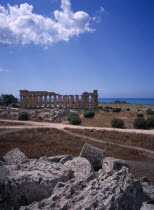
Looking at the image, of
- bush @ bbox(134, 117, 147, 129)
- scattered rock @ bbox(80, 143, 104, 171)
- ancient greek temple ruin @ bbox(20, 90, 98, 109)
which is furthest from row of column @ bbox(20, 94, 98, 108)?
scattered rock @ bbox(80, 143, 104, 171)

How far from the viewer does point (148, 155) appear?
16.7 m

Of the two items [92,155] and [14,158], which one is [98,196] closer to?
[14,158]

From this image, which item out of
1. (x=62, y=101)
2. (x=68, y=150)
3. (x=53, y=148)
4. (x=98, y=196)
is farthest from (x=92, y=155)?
(x=62, y=101)

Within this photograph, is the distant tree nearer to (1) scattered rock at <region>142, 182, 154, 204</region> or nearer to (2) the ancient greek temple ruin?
(2) the ancient greek temple ruin

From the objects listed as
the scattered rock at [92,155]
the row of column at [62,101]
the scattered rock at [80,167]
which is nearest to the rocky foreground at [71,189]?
the scattered rock at [80,167]

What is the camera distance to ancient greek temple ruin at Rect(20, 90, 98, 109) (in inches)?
2343

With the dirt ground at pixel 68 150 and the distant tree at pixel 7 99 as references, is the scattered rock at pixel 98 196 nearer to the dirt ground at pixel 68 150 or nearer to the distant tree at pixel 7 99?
the dirt ground at pixel 68 150

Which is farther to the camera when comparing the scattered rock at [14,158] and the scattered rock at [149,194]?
the scattered rock at [14,158]

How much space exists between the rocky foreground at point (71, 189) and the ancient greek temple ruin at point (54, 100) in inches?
1959

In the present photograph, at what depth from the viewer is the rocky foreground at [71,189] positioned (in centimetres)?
511

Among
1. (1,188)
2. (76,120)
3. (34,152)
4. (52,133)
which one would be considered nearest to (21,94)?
(76,120)

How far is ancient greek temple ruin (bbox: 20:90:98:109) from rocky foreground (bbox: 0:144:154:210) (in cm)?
4976

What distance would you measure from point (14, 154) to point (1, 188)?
405 cm

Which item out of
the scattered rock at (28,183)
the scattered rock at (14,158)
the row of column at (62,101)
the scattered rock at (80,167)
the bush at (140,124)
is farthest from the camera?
the row of column at (62,101)
